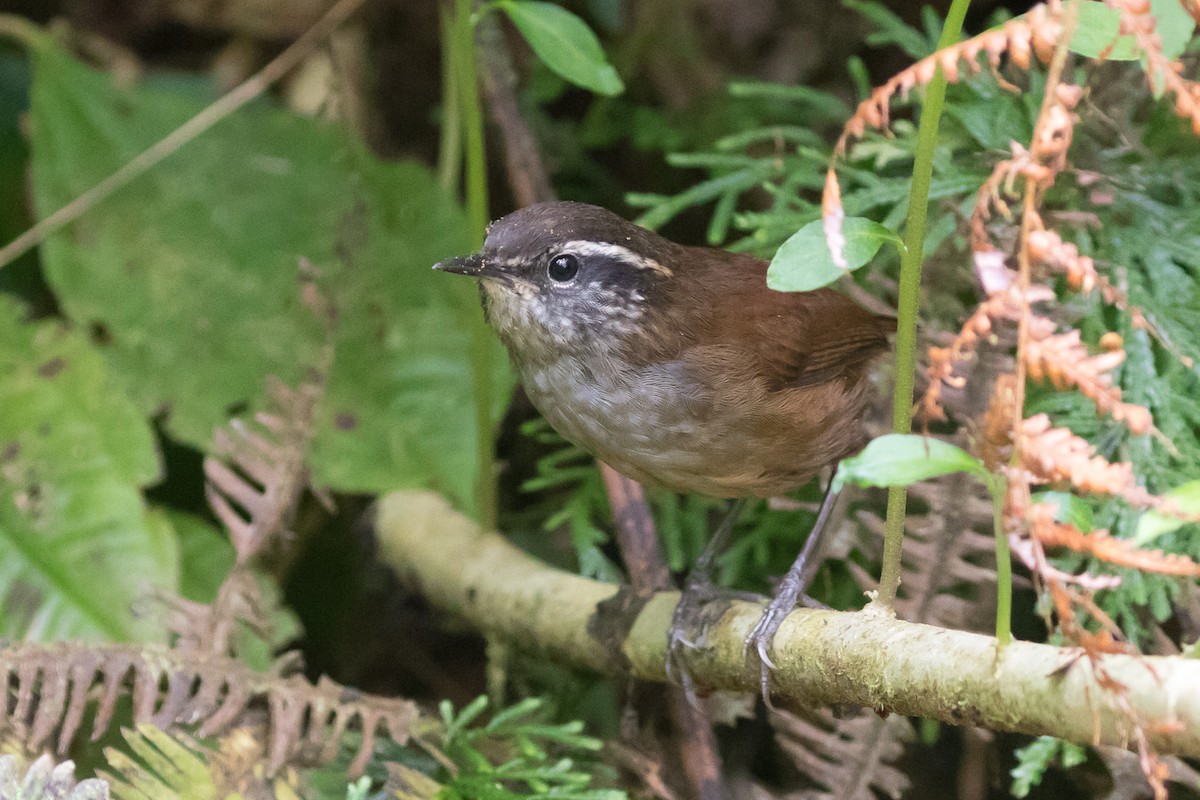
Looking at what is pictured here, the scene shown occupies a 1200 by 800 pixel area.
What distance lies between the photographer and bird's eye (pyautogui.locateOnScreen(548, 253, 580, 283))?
93.0 inches

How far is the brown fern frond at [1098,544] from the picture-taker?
3.79 ft

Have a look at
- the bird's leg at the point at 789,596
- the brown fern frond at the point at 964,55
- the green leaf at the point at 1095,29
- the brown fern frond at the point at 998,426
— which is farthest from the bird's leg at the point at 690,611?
the green leaf at the point at 1095,29

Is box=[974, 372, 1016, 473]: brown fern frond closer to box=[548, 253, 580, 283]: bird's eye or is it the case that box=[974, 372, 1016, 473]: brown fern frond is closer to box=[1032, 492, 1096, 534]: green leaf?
box=[1032, 492, 1096, 534]: green leaf

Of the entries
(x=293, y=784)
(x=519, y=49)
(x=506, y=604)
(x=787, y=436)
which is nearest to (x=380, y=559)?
(x=506, y=604)

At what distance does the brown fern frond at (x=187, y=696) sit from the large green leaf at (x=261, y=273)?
0.84 metres

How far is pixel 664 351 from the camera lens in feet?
7.59

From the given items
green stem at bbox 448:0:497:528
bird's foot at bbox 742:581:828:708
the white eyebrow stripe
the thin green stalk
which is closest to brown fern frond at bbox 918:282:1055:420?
bird's foot at bbox 742:581:828:708

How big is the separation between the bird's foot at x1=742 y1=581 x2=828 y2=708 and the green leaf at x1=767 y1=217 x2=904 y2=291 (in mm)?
735

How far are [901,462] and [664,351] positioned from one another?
109cm

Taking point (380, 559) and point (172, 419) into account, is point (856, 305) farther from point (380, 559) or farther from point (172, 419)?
point (172, 419)

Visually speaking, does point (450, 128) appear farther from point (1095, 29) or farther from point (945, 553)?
point (1095, 29)

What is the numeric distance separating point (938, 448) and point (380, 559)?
2249 millimetres

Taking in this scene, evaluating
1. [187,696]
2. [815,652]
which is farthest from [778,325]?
[187,696]

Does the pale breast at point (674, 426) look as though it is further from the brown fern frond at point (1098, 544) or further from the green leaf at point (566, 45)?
the brown fern frond at point (1098, 544)
